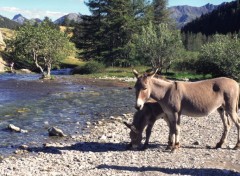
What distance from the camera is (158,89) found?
1498 cm

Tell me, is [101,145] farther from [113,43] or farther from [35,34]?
[113,43]

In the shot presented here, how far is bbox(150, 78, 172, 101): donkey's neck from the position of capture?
586 inches

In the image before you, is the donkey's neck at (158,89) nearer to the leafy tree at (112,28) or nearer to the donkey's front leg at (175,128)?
the donkey's front leg at (175,128)

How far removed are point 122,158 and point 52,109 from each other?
15.2 metres

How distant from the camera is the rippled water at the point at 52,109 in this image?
19.8 m

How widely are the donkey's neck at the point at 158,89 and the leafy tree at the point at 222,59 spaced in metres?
38.6

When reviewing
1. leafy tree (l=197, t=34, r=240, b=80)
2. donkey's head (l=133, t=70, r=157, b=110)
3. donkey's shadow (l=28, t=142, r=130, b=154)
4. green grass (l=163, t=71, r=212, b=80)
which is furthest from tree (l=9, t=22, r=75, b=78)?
donkey's head (l=133, t=70, r=157, b=110)

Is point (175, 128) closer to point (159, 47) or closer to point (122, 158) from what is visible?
point (122, 158)

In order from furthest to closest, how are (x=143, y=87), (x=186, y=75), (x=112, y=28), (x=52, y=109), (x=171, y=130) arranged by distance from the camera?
(x=112, y=28) → (x=186, y=75) → (x=52, y=109) → (x=171, y=130) → (x=143, y=87)

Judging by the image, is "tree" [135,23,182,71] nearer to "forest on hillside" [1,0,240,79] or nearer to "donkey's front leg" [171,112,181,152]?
"forest on hillside" [1,0,240,79]

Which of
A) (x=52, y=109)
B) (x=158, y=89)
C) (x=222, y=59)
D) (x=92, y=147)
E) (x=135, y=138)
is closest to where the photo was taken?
(x=158, y=89)

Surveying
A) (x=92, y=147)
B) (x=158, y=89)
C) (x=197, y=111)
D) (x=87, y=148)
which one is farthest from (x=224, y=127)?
(x=87, y=148)

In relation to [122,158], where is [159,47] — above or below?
above

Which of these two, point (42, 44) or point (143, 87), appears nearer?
point (143, 87)
